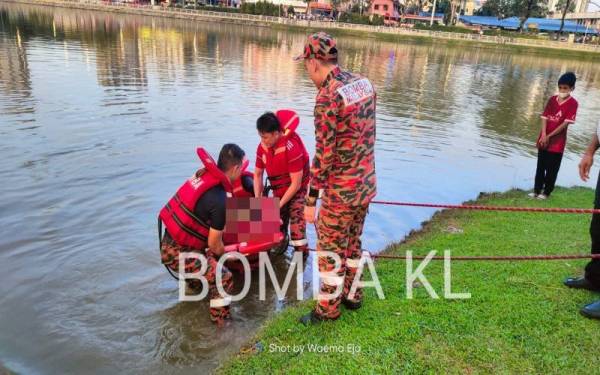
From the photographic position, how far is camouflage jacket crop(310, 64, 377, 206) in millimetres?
3205

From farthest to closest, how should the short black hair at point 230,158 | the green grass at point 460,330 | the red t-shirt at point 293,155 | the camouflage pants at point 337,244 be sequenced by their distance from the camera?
1. the red t-shirt at point 293,155
2. the short black hair at point 230,158
3. the camouflage pants at point 337,244
4. the green grass at point 460,330

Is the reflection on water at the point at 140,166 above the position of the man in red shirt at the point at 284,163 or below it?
below

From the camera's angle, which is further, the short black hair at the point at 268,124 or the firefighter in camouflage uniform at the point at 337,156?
the short black hair at the point at 268,124

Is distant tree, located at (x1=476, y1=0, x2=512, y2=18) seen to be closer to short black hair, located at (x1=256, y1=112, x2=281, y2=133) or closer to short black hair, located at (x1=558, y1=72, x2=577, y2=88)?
short black hair, located at (x1=558, y1=72, x2=577, y2=88)

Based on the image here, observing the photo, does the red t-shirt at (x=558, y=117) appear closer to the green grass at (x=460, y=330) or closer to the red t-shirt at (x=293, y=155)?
the green grass at (x=460, y=330)

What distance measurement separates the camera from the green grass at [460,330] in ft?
10.9

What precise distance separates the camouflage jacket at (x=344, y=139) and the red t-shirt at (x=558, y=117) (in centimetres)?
549

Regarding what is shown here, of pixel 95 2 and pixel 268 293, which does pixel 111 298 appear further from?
pixel 95 2

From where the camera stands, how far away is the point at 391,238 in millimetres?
7012

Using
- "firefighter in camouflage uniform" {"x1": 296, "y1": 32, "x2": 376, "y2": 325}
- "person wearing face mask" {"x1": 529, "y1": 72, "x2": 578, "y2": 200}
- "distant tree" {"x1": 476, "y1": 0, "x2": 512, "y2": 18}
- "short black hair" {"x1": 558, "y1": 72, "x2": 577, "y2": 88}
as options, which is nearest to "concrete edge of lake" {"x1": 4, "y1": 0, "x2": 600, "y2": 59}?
"distant tree" {"x1": 476, "y1": 0, "x2": 512, "y2": 18}

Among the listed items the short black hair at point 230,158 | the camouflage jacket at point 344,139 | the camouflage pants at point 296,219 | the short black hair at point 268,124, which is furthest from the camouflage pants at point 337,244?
the camouflage pants at point 296,219

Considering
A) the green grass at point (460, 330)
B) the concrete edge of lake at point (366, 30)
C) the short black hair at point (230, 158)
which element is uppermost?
the concrete edge of lake at point (366, 30)

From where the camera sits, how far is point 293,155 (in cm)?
505

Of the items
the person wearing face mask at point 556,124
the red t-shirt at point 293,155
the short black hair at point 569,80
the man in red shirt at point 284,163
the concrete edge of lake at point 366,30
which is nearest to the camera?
the man in red shirt at point 284,163
